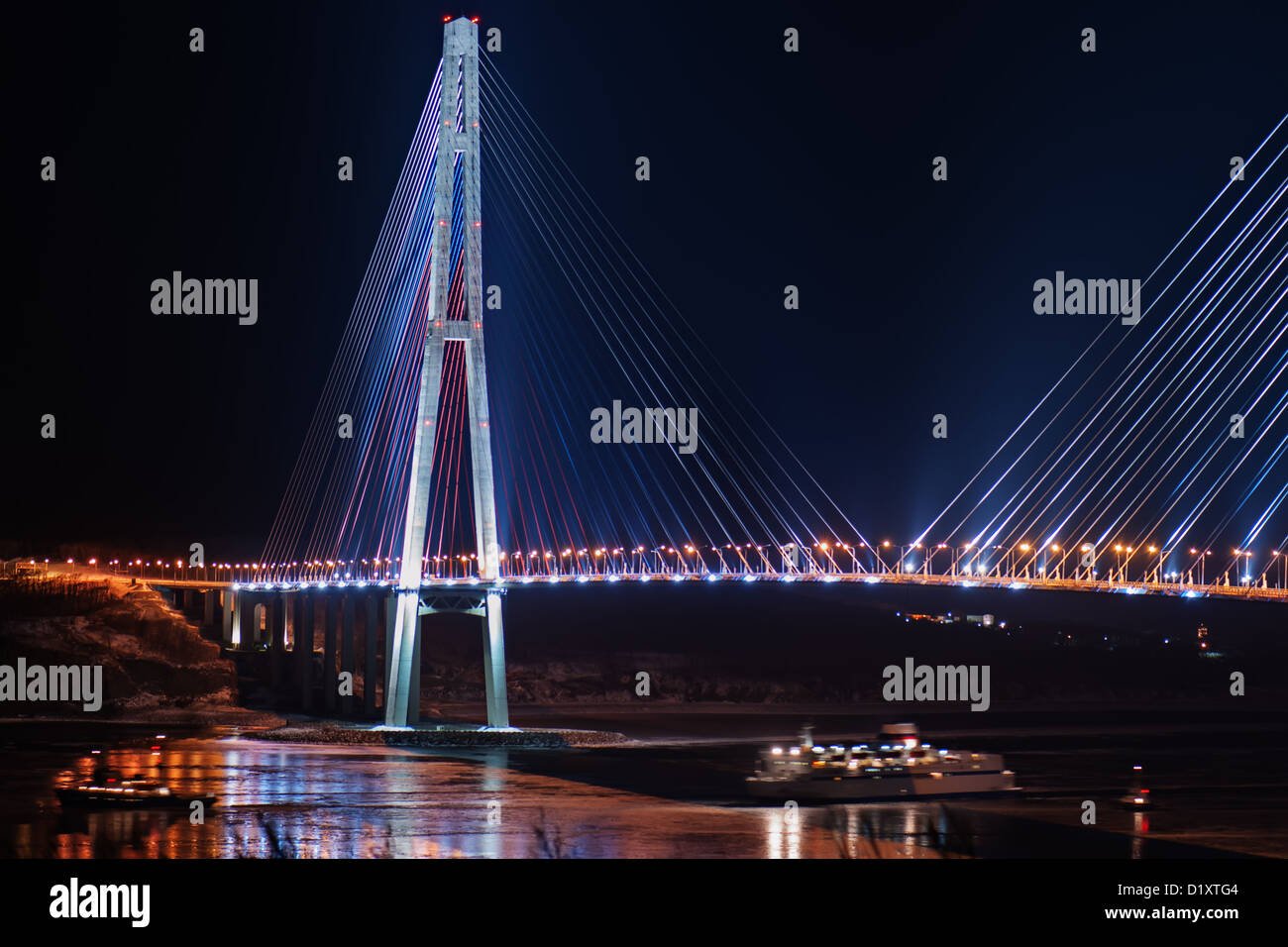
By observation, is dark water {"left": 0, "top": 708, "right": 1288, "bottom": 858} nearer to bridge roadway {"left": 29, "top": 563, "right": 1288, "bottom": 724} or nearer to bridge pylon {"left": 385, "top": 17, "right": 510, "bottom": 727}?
bridge pylon {"left": 385, "top": 17, "right": 510, "bottom": 727}

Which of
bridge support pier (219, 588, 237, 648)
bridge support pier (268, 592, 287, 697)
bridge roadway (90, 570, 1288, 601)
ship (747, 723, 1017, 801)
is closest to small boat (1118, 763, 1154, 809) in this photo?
ship (747, 723, 1017, 801)

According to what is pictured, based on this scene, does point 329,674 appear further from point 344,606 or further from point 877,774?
point 877,774

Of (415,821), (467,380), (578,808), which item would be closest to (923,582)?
(467,380)

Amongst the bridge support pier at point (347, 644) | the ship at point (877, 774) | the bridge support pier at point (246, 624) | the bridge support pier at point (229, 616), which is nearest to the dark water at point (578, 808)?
the ship at point (877, 774)
